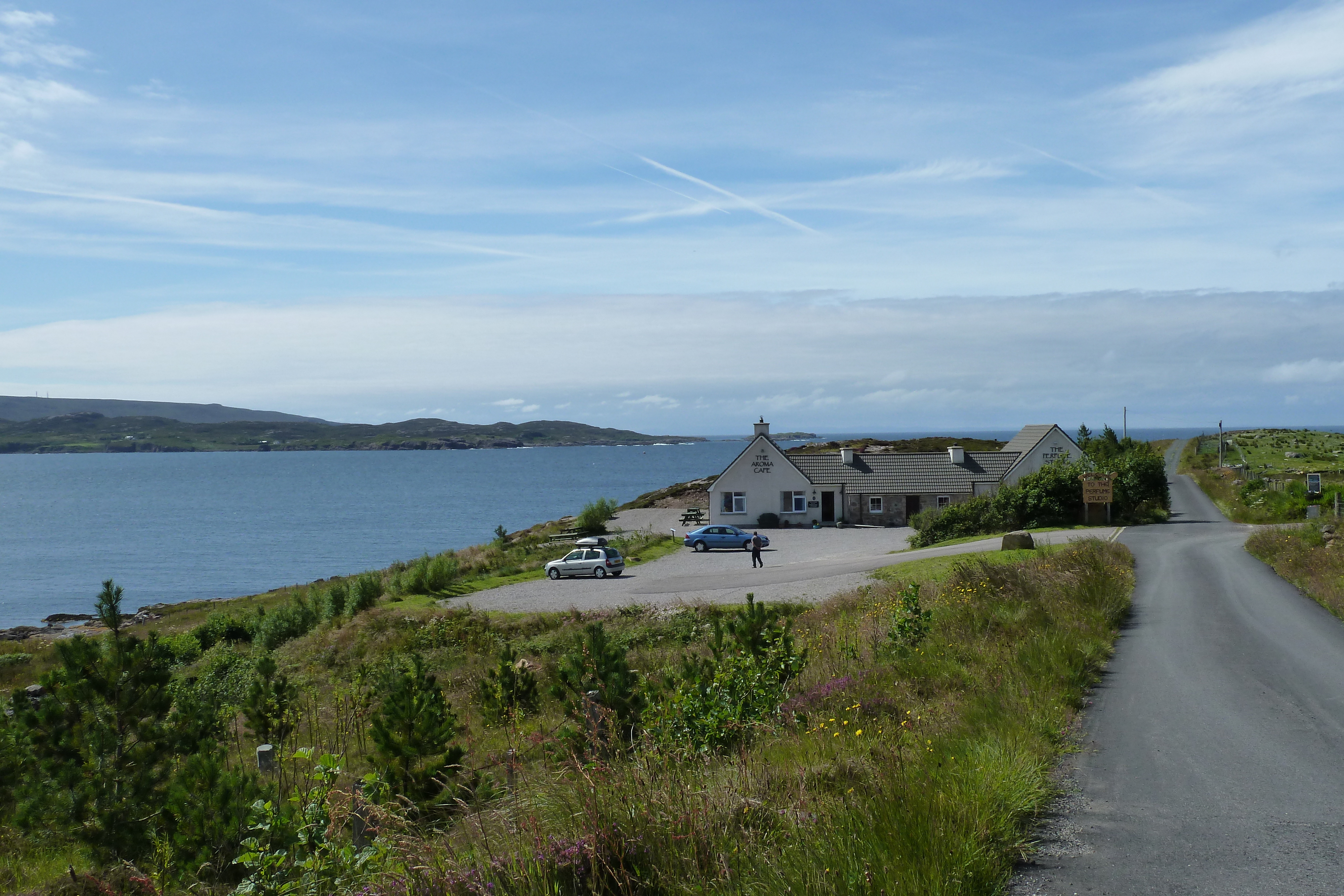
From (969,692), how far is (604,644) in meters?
4.17

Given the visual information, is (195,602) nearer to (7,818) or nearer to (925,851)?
(7,818)

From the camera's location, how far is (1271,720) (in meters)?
10.3

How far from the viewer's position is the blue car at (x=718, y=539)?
50.2m

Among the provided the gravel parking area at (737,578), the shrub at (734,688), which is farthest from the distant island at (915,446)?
the shrub at (734,688)

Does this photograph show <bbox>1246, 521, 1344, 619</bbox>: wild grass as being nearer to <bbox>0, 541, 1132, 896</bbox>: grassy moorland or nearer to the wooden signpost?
<bbox>0, 541, 1132, 896</bbox>: grassy moorland

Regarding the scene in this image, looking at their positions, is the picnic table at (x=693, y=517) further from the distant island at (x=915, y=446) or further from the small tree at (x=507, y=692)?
the small tree at (x=507, y=692)

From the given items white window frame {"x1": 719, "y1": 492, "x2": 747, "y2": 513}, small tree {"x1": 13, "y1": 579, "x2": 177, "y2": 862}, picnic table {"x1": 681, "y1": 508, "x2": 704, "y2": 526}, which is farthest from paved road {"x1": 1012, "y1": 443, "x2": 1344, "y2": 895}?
picnic table {"x1": 681, "y1": 508, "x2": 704, "y2": 526}

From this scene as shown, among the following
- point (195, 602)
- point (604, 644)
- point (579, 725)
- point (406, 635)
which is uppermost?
point (604, 644)

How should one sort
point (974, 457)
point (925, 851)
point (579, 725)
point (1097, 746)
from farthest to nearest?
point (974, 457) < point (579, 725) < point (1097, 746) < point (925, 851)

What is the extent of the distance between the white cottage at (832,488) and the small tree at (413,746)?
2034 inches

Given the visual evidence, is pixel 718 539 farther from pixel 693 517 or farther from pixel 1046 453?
pixel 1046 453

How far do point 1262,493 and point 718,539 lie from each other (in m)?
33.2

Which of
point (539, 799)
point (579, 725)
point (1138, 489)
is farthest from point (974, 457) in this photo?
point (539, 799)

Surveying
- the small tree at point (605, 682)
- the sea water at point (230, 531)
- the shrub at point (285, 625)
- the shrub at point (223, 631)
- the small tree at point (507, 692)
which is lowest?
the sea water at point (230, 531)
